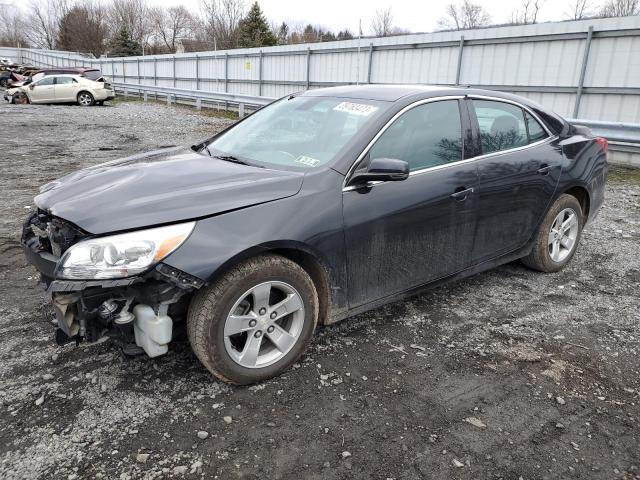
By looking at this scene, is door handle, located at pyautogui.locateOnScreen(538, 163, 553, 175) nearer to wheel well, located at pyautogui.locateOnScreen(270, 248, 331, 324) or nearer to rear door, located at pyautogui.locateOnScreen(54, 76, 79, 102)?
wheel well, located at pyautogui.locateOnScreen(270, 248, 331, 324)

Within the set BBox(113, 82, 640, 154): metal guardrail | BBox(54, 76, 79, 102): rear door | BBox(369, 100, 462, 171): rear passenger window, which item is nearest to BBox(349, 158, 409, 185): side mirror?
BBox(369, 100, 462, 171): rear passenger window

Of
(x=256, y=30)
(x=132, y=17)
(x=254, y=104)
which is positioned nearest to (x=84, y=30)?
(x=132, y=17)

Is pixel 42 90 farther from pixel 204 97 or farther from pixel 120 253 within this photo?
pixel 120 253

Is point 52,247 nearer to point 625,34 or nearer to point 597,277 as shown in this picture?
point 597,277

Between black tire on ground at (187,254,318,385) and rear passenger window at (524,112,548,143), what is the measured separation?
8.49ft

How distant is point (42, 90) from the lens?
23.9m

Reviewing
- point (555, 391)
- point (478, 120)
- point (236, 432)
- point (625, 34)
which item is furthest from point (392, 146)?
point (625, 34)

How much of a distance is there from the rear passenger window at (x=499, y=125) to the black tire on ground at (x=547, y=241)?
70 centimetres

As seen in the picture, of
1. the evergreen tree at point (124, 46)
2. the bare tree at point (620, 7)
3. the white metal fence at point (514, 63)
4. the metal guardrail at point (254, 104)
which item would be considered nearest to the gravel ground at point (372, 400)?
the metal guardrail at point (254, 104)

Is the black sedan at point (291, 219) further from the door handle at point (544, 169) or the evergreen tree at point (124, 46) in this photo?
the evergreen tree at point (124, 46)

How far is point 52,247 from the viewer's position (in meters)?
2.84

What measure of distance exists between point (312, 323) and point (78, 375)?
139 centimetres

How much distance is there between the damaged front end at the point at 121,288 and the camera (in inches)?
98.3

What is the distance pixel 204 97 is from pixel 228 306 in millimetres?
21427
